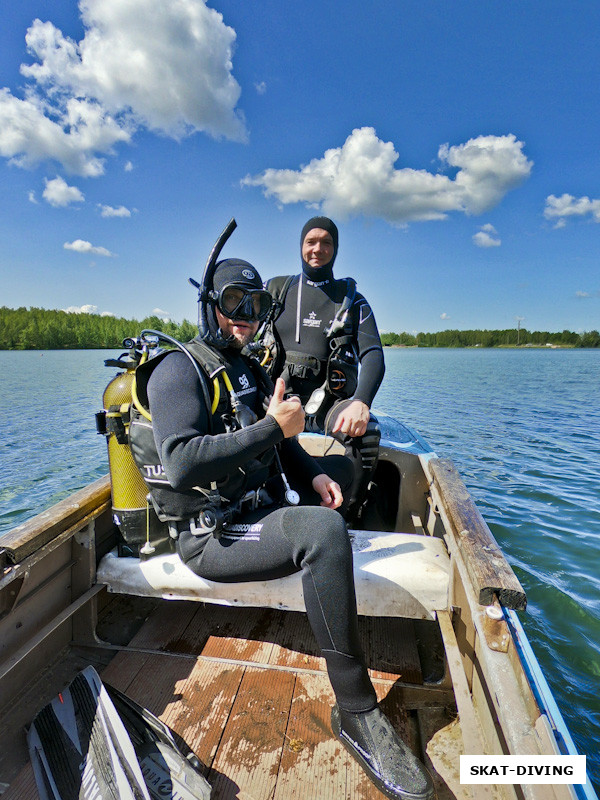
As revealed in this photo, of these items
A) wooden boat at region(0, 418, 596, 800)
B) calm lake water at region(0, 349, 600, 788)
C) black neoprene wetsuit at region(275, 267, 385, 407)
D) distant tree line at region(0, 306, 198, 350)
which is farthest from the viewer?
distant tree line at region(0, 306, 198, 350)

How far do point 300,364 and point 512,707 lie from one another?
2941mm

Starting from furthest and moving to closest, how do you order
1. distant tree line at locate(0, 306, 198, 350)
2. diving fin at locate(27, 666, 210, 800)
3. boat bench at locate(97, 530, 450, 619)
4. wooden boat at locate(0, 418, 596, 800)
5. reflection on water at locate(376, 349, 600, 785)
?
distant tree line at locate(0, 306, 198, 350) → reflection on water at locate(376, 349, 600, 785) → boat bench at locate(97, 530, 450, 619) → wooden boat at locate(0, 418, 596, 800) → diving fin at locate(27, 666, 210, 800)

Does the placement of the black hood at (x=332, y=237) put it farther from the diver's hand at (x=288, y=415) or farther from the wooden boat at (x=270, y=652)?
the diver's hand at (x=288, y=415)

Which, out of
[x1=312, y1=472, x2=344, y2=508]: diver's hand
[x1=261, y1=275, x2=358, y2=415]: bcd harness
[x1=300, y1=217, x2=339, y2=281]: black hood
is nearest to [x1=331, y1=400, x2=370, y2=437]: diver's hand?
[x1=312, y1=472, x2=344, y2=508]: diver's hand

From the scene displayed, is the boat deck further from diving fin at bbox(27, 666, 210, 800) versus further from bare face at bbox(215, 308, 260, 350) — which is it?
bare face at bbox(215, 308, 260, 350)

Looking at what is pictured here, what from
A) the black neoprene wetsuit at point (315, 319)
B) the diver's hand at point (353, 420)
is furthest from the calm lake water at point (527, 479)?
the black neoprene wetsuit at point (315, 319)

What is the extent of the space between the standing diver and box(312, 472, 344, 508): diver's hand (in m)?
1.16

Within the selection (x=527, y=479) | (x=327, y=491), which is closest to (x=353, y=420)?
(x=327, y=491)

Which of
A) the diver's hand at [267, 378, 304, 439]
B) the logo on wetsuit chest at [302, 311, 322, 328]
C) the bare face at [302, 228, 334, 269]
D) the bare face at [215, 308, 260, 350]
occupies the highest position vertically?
the bare face at [302, 228, 334, 269]

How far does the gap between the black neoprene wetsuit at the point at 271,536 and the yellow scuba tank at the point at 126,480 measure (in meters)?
0.55

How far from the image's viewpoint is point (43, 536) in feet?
6.93

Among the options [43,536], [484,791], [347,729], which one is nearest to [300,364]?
[43,536]

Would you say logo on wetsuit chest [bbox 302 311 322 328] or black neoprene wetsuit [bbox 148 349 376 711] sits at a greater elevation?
logo on wetsuit chest [bbox 302 311 322 328]

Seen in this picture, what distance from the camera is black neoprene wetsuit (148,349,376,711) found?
1782mm
